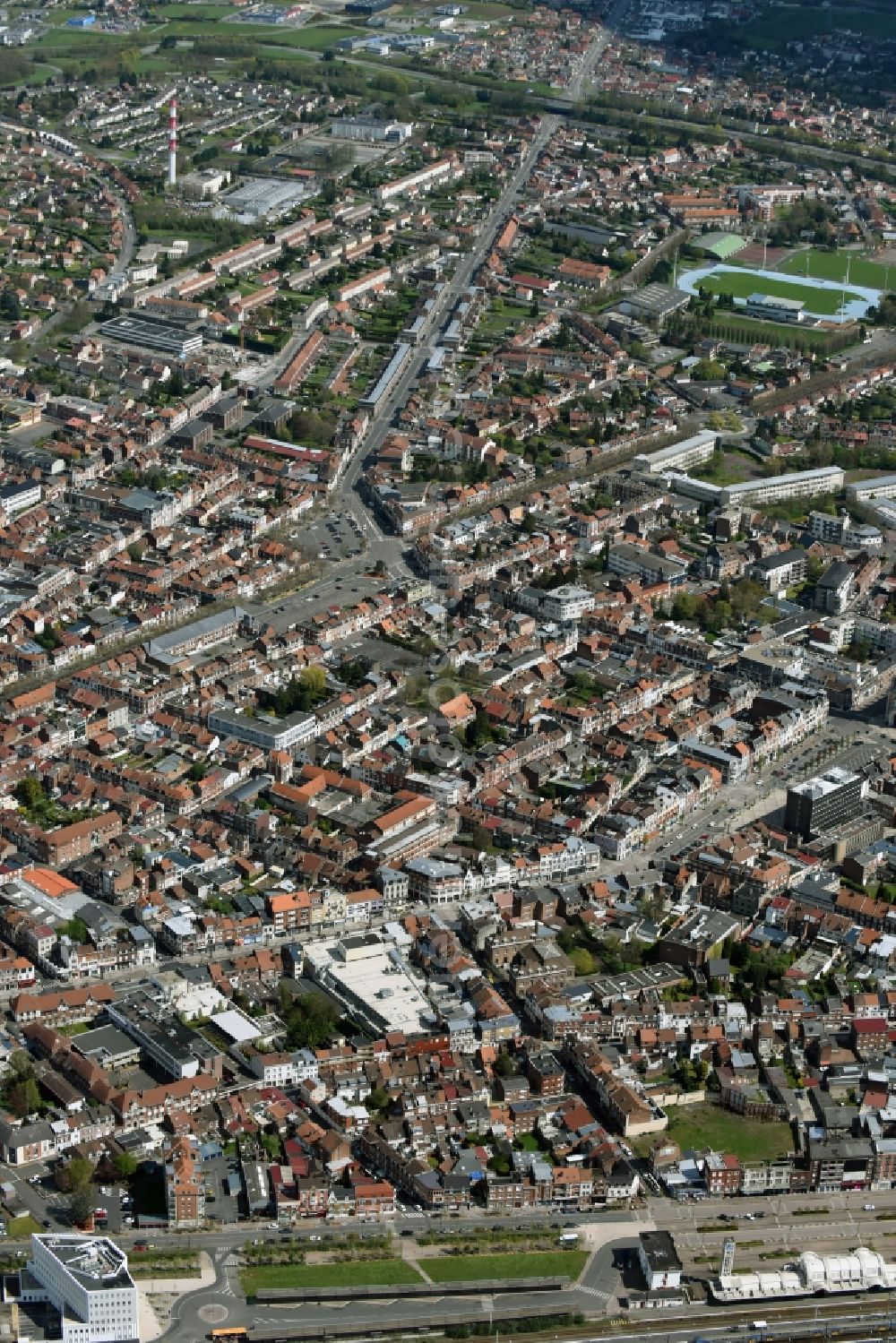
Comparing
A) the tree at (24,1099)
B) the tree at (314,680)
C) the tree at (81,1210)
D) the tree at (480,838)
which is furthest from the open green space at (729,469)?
the tree at (81,1210)

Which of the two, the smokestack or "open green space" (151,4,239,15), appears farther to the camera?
"open green space" (151,4,239,15)

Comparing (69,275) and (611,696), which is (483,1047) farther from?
(69,275)

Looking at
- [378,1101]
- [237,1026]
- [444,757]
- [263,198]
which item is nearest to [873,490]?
[444,757]

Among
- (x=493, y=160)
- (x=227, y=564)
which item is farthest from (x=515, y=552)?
(x=493, y=160)

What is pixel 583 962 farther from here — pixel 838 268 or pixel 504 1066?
pixel 838 268

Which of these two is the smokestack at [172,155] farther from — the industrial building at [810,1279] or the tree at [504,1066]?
the industrial building at [810,1279]

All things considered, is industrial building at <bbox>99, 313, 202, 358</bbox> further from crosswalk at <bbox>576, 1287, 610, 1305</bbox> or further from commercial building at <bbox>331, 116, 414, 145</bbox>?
crosswalk at <bbox>576, 1287, 610, 1305</bbox>

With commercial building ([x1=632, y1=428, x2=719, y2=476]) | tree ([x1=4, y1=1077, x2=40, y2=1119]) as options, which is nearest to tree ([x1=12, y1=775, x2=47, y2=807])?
tree ([x1=4, y1=1077, x2=40, y2=1119])
